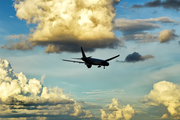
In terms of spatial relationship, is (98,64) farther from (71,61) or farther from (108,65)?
(71,61)

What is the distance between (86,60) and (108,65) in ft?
63.5

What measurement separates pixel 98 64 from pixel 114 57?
618 inches

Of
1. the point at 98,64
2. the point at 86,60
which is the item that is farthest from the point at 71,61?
the point at 98,64

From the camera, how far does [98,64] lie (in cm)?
14800

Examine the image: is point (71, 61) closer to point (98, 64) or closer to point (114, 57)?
point (98, 64)

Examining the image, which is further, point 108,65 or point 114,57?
point 108,65

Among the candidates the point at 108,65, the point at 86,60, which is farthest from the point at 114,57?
the point at 86,60

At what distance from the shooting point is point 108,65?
152m

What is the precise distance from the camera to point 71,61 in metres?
148

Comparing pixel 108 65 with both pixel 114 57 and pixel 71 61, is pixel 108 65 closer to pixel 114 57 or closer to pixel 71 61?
pixel 114 57

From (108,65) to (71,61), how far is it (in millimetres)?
31427

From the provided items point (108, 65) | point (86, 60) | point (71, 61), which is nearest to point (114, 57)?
point (108, 65)

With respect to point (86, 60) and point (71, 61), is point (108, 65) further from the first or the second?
point (71, 61)

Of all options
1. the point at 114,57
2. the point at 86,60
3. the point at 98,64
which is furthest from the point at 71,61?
the point at 114,57
